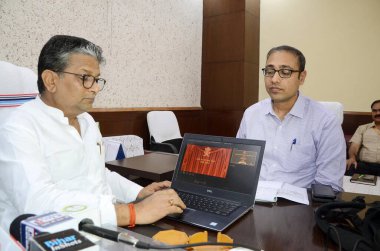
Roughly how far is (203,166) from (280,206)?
12.4 inches

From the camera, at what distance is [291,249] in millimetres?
758

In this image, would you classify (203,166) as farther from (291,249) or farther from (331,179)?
(331,179)

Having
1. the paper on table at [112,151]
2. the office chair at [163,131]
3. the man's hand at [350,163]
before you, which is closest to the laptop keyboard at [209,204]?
the paper on table at [112,151]

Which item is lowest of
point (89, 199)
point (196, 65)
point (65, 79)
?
point (89, 199)

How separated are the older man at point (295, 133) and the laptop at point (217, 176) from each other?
2.10ft

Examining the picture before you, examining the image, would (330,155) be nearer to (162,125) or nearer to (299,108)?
(299,108)

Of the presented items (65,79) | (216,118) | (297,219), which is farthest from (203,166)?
(216,118)

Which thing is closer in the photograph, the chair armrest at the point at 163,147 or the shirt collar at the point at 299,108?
the shirt collar at the point at 299,108

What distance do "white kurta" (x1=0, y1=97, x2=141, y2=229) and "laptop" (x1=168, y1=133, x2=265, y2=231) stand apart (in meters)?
0.26

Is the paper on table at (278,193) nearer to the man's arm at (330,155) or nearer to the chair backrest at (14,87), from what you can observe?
the man's arm at (330,155)

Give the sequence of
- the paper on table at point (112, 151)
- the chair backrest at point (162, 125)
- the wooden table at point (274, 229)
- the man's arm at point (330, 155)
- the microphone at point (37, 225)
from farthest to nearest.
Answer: the chair backrest at point (162, 125) < the paper on table at point (112, 151) < the man's arm at point (330, 155) < the wooden table at point (274, 229) < the microphone at point (37, 225)

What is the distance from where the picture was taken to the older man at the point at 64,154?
35.8 inches

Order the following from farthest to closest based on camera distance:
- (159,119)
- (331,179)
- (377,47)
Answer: (377,47)
(159,119)
(331,179)

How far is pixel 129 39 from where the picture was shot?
11.8 feet
